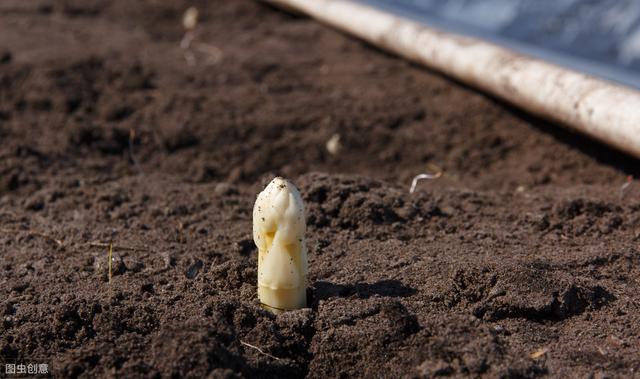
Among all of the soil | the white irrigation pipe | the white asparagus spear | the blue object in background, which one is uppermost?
the blue object in background

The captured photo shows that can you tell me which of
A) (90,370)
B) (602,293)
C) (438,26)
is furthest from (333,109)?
(90,370)

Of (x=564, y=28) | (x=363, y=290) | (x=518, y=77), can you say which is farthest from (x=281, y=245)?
(x=564, y=28)

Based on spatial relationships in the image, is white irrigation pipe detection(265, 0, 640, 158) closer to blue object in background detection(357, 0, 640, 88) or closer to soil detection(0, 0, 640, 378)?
soil detection(0, 0, 640, 378)

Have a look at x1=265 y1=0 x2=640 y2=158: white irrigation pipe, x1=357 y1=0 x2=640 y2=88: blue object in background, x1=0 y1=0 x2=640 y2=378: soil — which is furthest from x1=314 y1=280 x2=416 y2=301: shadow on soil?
x1=357 y1=0 x2=640 y2=88: blue object in background

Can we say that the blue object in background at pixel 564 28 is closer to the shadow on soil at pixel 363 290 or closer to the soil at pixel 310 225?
the soil at pixel 310 225

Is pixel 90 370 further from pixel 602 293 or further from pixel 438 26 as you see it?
pixel 438 26

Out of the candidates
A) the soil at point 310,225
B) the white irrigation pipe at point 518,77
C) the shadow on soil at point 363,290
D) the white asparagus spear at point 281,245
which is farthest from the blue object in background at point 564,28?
the white asparagus spear at point 281,245
